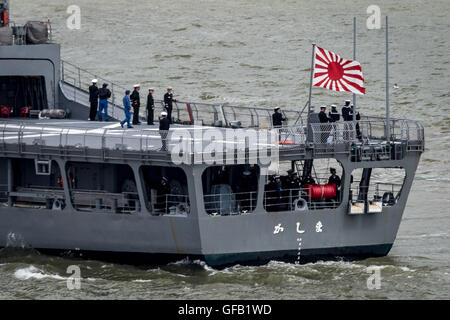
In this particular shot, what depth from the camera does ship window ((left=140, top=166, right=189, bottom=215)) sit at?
125 ft

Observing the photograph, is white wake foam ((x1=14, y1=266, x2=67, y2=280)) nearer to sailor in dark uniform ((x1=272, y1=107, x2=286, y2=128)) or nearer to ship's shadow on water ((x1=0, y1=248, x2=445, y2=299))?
ship's shadow on water ((x1=0, y1=248, x2=445, y2=299))

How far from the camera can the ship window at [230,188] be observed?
3784cm

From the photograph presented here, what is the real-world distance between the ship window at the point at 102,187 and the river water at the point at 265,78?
197cm

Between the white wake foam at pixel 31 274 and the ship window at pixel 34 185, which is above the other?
the ship window at pixel 34 185

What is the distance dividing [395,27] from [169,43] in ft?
49.3

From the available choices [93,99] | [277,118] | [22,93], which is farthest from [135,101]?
[277,118]

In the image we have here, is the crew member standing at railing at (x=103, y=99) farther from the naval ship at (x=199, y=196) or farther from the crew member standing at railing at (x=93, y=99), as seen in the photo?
the naval ship at (x=199, y=196)

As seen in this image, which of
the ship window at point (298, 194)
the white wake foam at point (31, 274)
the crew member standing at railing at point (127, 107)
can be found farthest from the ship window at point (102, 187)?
the ship window at point (298, 194)

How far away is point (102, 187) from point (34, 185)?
9.42ft

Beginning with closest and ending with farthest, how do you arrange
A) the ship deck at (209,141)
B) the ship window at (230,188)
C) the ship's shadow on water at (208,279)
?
1. the ship's shadow on water at (208,279)
2. the ship window at (230,188)
3. the ship deck at (209,141)

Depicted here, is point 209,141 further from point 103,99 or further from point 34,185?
point 103,99

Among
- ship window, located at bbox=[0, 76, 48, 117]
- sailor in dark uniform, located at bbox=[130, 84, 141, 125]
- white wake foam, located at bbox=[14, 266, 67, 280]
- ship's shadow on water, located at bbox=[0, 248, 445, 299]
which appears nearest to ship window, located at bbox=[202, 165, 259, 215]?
ship's shadow on water, located at bbox=[0, 248, 445, 299]

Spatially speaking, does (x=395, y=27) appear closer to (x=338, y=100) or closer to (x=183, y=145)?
(x=338, y=100)

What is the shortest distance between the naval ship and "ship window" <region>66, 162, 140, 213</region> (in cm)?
3
